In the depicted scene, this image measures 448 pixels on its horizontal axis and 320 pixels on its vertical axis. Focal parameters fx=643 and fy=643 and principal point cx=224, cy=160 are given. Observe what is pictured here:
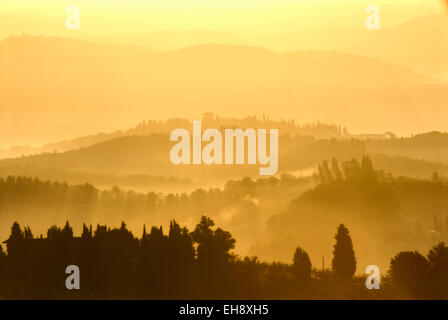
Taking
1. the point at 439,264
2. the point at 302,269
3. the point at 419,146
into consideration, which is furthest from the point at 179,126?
the point at 439,264

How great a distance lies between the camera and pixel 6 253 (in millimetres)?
46062

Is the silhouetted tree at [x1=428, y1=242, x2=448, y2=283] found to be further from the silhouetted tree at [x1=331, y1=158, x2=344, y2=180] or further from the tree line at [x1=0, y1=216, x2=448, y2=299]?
the silhouetted tree at [x1=331, y1=158, x2=344, y2=180]

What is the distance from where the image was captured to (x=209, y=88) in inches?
4070

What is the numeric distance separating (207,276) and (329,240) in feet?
122

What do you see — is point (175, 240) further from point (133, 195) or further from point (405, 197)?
point (133, 195)

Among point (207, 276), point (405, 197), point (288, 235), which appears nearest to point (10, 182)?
point (288, 235)

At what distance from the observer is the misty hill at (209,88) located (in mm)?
91188

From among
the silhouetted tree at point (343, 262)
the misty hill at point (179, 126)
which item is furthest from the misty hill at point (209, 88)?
the silhouetted tree at point (343, 262)

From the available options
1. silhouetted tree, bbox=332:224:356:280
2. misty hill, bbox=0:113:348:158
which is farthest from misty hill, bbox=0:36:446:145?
silhouetted tree, bbox=332:224:356:280

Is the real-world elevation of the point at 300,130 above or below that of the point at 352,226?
above

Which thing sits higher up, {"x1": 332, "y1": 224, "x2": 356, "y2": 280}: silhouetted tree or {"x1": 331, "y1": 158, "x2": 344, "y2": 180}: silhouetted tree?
{"x1": 331, "y1": 158, "x2": 344, "y2": 180}: silhouetted tree

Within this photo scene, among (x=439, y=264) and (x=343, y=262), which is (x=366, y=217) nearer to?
(x=343, y=262)

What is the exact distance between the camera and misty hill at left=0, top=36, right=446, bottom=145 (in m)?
91.2

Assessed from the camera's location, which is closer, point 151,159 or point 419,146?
point 419,146
